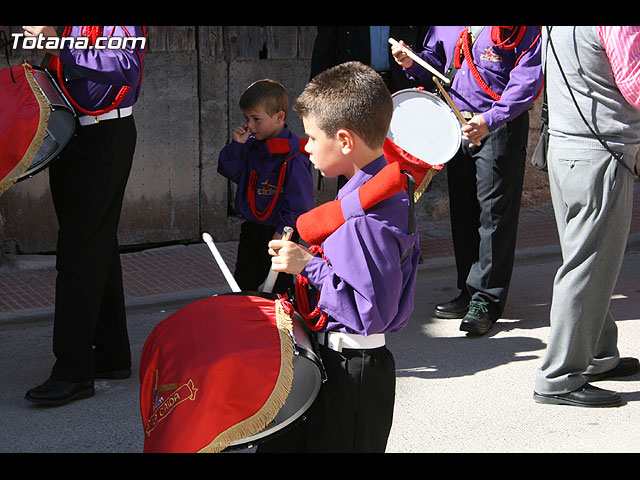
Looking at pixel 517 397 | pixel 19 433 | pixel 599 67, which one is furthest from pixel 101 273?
pixel 599 67

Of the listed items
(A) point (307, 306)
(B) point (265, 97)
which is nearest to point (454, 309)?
(B) point (265, 97)

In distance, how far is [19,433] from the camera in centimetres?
394

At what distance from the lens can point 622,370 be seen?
4578 mm

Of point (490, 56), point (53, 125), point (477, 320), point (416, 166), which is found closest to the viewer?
point (53, 125)

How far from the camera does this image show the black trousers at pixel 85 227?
4121 mm

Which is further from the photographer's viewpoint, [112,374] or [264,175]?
[264,175]

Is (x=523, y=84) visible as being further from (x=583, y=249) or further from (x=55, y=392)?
(x=55, y=392)

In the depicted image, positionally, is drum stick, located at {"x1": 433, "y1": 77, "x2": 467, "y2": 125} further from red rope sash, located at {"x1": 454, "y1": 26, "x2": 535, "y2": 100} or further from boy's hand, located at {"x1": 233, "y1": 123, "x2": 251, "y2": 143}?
boy's hand, located at {"x1": 233, "y1": 123, "x2": 251, "y2": 143}

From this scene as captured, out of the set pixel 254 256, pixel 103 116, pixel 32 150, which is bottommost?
pixel 254 256

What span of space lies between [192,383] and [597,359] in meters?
2.63

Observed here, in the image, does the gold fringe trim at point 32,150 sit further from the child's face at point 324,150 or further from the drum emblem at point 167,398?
the drum emblem at point 167,398

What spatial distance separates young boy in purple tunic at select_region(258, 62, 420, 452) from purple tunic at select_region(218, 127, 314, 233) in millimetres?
1755

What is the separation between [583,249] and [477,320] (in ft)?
4.10
